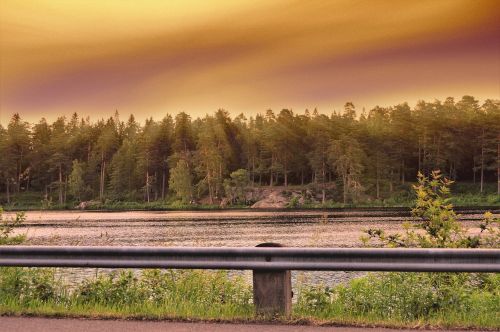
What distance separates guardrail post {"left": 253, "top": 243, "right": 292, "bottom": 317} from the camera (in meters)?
6.65

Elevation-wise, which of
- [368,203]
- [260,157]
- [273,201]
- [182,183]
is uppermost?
[260,157]

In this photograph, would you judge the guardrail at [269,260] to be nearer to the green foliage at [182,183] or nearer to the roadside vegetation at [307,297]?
the roadside vegetation at [307,297]

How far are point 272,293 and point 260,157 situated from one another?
420 feet

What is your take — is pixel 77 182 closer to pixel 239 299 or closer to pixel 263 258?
pixel 239 299

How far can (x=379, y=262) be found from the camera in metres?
6.33

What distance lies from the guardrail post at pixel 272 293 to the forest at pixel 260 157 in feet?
339

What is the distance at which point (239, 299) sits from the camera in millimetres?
7602

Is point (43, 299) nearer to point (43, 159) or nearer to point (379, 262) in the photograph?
point (379, 262)

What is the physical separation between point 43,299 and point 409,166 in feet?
424

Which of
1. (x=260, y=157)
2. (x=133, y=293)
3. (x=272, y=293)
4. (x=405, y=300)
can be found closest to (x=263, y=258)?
(x=272, y=293)

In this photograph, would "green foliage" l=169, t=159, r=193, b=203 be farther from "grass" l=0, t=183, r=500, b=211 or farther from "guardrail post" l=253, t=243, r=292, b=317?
"guardrail post" l=253, t=243, r=292, b=317

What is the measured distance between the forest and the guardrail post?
339 feet

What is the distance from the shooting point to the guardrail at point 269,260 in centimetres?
620

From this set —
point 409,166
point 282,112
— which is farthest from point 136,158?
point 409,166
